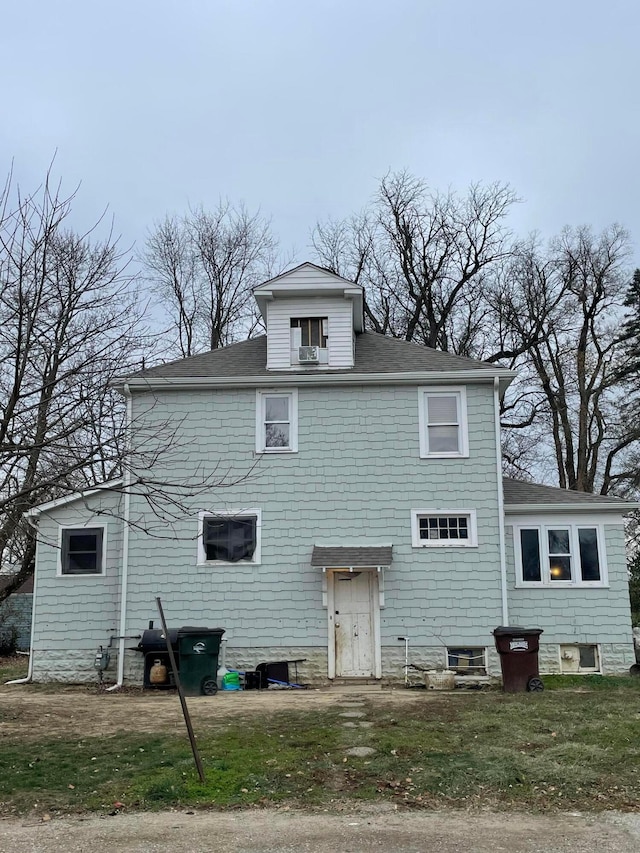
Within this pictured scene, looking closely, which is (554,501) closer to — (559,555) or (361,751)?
(559,555)

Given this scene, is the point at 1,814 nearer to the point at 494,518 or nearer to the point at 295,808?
the point at 295,808

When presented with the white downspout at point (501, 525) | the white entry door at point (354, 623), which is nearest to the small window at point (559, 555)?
the white downspout at point (501, 525)

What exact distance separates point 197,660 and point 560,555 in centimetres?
731

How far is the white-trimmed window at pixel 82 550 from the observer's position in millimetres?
16234

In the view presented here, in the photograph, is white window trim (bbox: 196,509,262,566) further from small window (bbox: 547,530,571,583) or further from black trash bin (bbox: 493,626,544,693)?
small window (bbox: 547,530,571,583)

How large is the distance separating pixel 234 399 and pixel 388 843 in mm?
11013

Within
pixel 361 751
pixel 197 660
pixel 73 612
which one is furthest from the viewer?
pixel 73 612

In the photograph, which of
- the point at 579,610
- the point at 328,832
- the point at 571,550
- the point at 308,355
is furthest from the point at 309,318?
the point at 328,832

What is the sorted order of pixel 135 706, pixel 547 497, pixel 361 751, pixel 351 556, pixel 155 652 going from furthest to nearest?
pixel 547 497
pixel 351 556
pixel 155 652
pixel 135 706
pixel 361 751

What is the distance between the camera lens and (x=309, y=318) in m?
16.8

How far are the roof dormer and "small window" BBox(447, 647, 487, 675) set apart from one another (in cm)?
593

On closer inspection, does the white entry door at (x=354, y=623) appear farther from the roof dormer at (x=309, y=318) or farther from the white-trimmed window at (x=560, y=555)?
the roof dormer at (x=309, y=318)

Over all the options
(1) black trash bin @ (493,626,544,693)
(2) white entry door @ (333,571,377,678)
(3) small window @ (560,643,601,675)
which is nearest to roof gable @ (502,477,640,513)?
(3) small window @ (560,643,601,675)

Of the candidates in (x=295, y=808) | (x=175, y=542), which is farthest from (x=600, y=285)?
(x=295, y=808)
